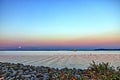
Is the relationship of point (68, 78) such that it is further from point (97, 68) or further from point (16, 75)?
point (16, 75)

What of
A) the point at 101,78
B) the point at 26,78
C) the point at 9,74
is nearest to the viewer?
the point at 101,78

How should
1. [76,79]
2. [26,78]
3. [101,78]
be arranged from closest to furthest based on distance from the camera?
[101,78] < [76,79] < [26,78]

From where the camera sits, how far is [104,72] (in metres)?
7.81

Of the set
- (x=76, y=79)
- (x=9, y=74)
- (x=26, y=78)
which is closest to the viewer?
(x=76, y=79)

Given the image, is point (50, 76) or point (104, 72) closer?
point (104, 72)

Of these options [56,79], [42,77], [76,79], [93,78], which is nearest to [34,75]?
[42,77]

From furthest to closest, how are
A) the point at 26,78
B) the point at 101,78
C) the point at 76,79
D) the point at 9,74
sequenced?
the point at 9,74 < the point at 26,78 < the point at 76,79 < the point at 101,78

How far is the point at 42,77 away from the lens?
838cm

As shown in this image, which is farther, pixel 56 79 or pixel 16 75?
pixel 16 75

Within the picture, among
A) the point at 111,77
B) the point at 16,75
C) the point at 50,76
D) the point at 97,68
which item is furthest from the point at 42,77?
the point at 111,77

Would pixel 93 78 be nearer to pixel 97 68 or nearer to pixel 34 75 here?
pixel 97 68

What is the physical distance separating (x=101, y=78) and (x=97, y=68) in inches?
53.2

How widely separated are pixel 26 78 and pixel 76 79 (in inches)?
64.8

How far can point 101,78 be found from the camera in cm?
708
